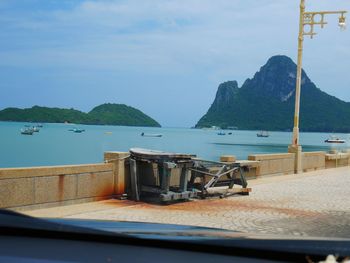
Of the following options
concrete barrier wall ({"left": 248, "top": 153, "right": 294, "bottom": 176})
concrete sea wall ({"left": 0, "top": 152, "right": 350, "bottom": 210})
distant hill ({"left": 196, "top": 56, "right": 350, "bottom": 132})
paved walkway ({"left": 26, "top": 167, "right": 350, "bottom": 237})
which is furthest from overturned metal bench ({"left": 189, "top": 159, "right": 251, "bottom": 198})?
distant hill ({"left": 196, "top": 56, "right": 350, "bottom": 132})

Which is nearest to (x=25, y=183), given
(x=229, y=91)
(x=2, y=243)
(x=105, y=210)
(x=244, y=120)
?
(x=105, y=210)

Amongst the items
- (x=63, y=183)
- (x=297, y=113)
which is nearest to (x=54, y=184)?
(x=63, y=183)

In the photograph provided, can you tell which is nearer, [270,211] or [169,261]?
[169,261]

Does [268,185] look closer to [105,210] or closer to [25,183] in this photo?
[105,210]

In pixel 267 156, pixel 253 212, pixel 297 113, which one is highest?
pixel 297 113

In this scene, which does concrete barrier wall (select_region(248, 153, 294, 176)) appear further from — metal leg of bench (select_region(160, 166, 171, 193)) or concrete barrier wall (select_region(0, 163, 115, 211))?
concrete barrier wall (select_region(0, 163, 115, 211))

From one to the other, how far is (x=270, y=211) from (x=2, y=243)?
9852mm

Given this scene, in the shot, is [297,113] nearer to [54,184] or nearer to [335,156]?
[335,156]

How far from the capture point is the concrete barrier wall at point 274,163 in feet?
60.3

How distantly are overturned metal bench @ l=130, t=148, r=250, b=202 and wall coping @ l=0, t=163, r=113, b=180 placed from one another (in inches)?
29.1

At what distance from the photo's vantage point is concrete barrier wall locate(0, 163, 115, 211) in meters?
9.72

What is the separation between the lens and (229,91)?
195625 mm

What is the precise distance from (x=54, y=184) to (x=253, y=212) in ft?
13.5

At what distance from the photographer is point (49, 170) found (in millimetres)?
10430
